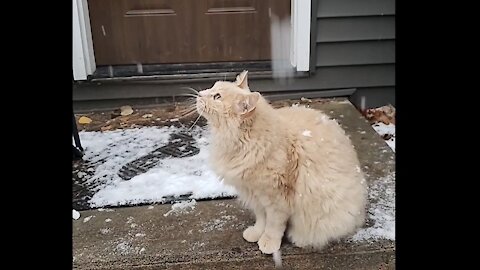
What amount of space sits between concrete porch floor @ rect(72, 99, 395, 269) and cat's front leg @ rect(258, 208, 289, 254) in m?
0.03

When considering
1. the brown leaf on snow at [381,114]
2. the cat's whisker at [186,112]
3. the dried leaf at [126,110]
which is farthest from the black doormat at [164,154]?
the brown leaf on snow at [381,114]

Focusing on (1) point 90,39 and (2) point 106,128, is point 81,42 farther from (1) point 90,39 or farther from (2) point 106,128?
(2) point 106,128

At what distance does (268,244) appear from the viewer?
1.83m

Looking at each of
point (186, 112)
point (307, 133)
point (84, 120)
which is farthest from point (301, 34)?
point (307, 133)

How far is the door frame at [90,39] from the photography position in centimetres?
332

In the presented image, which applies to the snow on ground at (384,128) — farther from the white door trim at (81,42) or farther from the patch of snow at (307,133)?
the white door trim at (81,42)

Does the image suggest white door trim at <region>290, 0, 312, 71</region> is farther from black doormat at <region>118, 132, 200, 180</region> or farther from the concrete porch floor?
the concrete porch floor

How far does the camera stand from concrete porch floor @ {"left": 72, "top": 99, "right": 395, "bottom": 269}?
5.99ft

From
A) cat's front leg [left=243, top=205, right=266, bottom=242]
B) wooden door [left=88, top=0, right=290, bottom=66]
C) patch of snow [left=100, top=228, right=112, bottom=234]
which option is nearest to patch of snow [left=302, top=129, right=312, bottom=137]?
cat's front leg [left=243, top=205, right=266, bottom=242]

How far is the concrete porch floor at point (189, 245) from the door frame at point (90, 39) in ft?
5.09

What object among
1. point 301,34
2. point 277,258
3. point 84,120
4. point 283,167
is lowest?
point 277,258

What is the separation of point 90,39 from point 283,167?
90.3 inches
